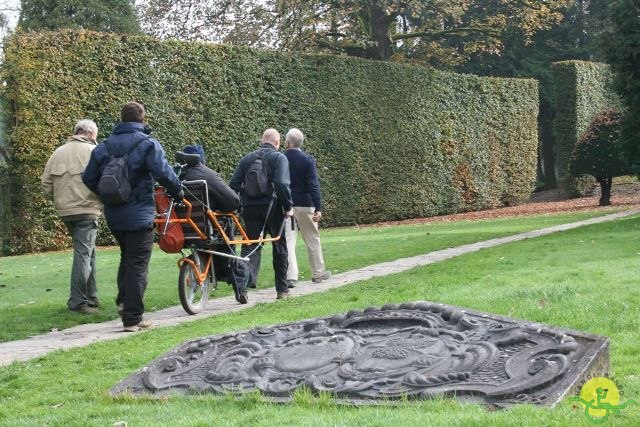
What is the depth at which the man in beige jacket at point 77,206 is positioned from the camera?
34.1 ft

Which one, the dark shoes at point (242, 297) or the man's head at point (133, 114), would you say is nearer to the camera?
the man's head at point (133, 114)

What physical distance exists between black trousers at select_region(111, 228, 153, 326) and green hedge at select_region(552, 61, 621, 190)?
29846 millimetres

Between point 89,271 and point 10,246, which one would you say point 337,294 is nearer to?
point 89,271

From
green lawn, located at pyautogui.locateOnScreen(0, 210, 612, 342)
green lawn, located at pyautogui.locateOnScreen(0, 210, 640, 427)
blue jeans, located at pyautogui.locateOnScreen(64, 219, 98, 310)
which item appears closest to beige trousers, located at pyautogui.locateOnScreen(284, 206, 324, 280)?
green lawn, located at pyautogui.locateOnScreen(0, 210, 612, 342)

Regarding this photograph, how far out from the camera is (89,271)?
1054 cm

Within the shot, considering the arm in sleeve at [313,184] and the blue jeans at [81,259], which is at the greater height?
the arm in sleeve at [313,184]

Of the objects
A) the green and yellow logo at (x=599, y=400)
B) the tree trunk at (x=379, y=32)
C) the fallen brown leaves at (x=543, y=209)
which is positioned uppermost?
the tree trunk at (x=379, y=32)

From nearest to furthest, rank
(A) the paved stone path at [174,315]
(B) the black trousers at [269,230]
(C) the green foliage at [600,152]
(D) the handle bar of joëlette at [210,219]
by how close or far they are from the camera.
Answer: (A) the paved stone path at [174,315] → (D) the handle bar of joëlette at [210,219] → (B) the black trousers at [269,230] → (C) the green foliage at [600,152]

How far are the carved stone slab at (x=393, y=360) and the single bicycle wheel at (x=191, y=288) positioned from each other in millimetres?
4014

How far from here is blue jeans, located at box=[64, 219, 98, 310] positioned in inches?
410

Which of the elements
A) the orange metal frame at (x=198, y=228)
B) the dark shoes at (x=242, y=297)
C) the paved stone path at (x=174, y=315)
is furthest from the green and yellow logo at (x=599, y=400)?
the dark shoes at (x=242, y=297)

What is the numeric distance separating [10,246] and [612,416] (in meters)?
18.1

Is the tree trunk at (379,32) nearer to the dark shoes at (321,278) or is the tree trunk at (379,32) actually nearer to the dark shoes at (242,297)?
the dark shoes at (321,278)

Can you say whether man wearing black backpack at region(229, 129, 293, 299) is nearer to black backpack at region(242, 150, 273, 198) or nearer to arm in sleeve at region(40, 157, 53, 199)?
black backpack at region(242, 150, 273, 198)
